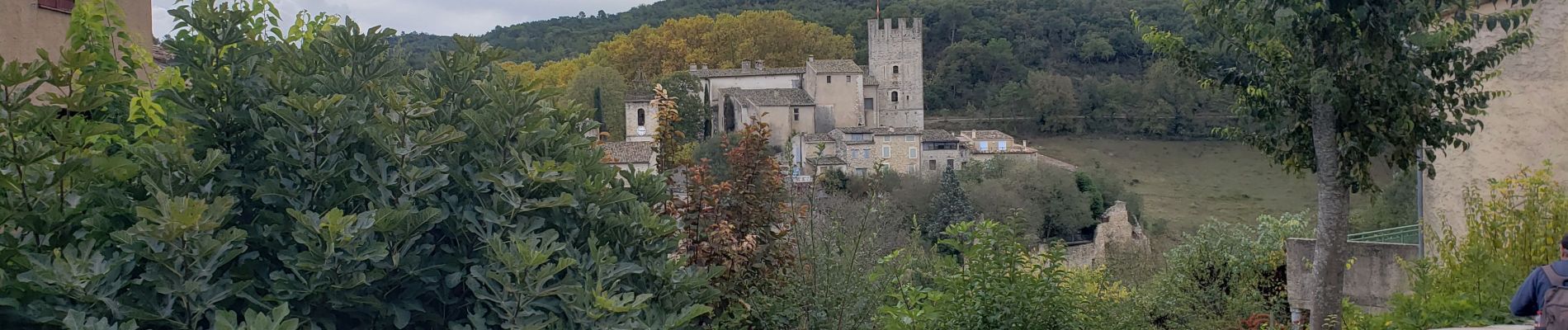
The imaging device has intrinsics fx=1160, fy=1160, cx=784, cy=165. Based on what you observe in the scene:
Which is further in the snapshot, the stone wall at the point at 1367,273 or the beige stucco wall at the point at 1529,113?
the stone wall at the point at 1367,273

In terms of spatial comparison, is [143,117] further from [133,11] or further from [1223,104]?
[1223,104]

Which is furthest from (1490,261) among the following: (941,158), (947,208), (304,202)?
(941,158)

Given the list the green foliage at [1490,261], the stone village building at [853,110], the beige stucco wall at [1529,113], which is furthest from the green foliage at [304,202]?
the stone village building at [853,110]

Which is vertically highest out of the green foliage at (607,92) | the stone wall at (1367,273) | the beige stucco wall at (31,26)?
the green foliage at (607,92)

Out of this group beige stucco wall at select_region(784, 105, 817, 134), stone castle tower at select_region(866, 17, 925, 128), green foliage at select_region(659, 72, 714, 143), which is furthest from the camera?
stone castle tower at select_region(866, 17, 925, 128)

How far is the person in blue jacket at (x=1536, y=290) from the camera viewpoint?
14.2 ft

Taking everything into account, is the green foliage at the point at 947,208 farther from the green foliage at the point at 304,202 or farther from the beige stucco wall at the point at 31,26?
the green foliage at the point at 304,202

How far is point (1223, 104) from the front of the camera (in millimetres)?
62375

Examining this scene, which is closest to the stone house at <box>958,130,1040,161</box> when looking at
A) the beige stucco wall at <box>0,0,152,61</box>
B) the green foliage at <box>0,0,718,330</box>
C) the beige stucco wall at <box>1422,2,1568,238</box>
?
the beige stucco wall at <box>1422,2,1568,238</box>

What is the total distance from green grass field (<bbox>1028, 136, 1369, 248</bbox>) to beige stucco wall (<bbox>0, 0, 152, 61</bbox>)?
34847mm

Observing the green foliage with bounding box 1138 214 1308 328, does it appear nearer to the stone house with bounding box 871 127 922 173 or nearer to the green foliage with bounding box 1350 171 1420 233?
the green foliage with bounding box 1350 171 1420 233

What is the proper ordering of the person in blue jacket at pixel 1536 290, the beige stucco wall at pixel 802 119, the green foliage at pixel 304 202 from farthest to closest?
the beige stucco wall at pixel 802 119 < the person in blue jacket at pixel 1536 290 < the green foliage at pixel 304 202

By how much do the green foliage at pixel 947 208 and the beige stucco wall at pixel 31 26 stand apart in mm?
29865

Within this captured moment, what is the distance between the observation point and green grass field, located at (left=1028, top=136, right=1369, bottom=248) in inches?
1812
